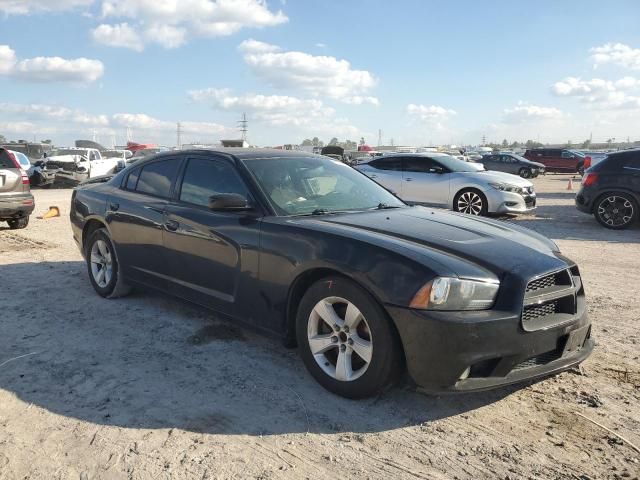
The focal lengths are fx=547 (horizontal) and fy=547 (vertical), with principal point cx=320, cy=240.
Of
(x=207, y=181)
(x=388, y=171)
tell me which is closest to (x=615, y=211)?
(x=388, y=171)

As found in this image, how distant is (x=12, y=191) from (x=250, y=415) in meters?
8.44

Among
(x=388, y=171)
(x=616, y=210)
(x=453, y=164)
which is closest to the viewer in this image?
(x=616, y=210)

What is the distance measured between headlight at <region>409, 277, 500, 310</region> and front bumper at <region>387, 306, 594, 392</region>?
43 mm

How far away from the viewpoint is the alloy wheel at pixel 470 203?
38.3ft

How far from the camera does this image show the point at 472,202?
11.7 metres

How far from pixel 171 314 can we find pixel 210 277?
1.11 metres

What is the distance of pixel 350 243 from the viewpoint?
3354 mm

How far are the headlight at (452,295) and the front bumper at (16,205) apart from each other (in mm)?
8979

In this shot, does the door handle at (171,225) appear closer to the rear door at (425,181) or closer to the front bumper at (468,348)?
the front bumper at (468,348)

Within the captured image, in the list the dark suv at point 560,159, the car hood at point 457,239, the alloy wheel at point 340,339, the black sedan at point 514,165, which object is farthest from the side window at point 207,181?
the dark suv at point 560,159

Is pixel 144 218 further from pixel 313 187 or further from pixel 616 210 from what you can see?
pixel 616 210

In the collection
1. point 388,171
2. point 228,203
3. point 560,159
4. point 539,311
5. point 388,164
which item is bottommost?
point 539,311

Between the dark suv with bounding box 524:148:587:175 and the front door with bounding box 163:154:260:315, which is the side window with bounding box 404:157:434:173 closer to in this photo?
the front door with bounding box 163:154:260:315

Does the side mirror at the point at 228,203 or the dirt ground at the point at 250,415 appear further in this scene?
the side mirror at the point at 228,203
